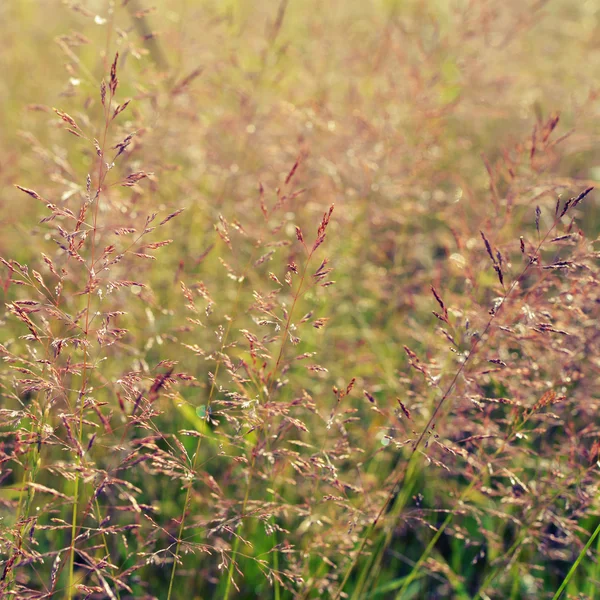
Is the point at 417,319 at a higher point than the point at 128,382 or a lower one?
lower

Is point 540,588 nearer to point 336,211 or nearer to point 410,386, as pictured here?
point 410,386

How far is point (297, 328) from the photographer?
159cm

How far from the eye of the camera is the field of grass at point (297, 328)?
1.45 metres

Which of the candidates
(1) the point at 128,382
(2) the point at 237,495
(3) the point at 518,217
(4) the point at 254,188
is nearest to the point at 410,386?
(2) the point at 237,495

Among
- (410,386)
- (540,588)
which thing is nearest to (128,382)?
(410,386)

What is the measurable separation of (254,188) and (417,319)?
0.98 m

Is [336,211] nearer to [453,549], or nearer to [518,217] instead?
[518,217]

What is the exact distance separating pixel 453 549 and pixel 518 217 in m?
1.46

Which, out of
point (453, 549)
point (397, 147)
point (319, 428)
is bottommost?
point (453, 549)

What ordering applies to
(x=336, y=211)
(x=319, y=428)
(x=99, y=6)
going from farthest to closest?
(x=99, y=6)
(x=336, y=211)
(x=319, y=428)

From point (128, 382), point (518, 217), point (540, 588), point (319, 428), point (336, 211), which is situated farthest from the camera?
point (518, 217)

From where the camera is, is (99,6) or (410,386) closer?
(410,386)

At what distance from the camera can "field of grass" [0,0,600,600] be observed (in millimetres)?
1448

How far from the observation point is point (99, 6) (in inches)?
172
